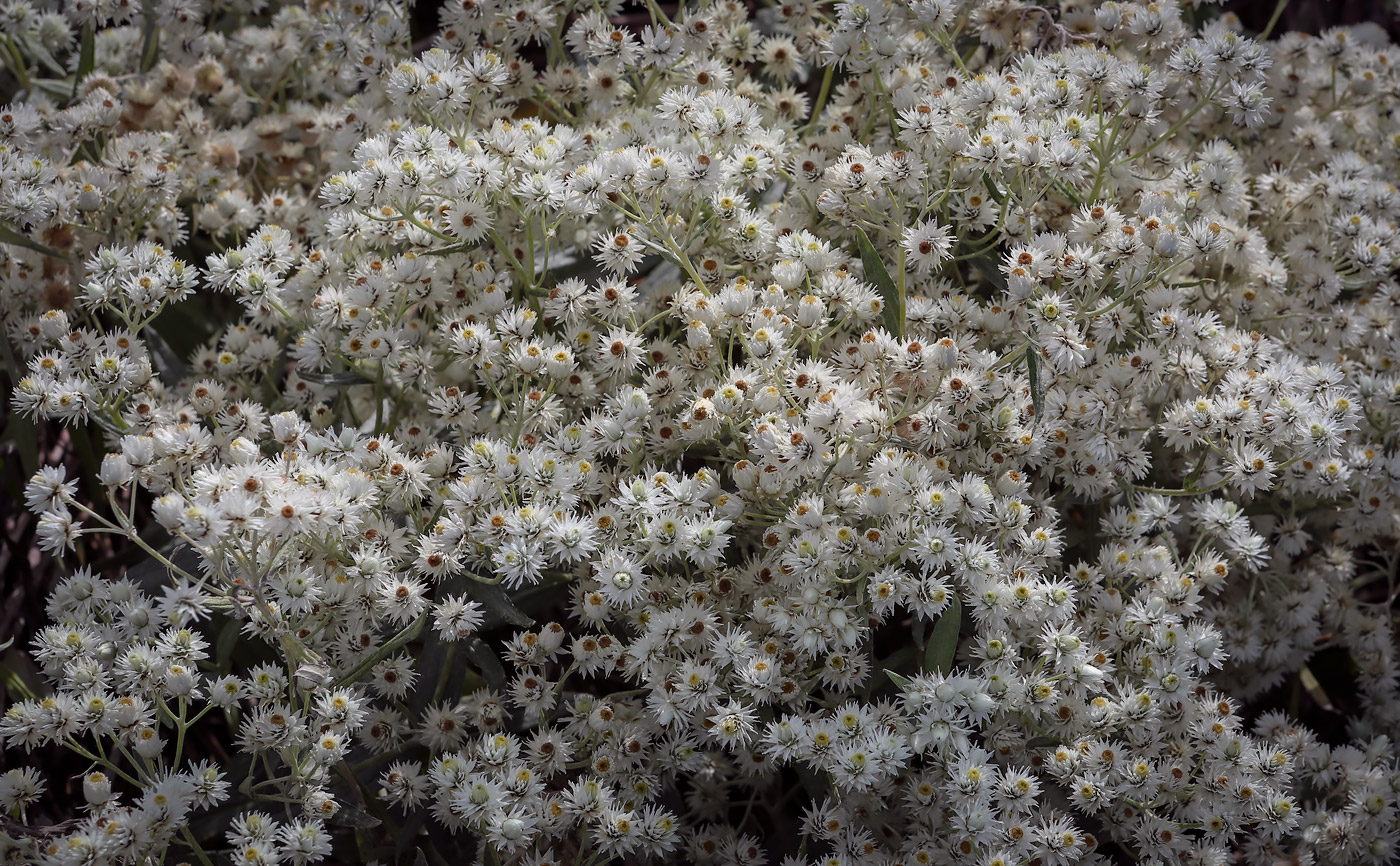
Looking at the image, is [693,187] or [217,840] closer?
[693,187]

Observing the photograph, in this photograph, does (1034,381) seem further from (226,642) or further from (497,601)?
(226,642)

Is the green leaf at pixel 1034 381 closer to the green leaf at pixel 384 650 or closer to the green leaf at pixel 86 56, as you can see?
the green leaf at pixel 384 650

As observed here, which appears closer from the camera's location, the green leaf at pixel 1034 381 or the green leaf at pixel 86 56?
the green leaf at pixel 1034 381

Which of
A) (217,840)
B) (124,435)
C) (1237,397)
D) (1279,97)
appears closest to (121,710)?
(124,435)

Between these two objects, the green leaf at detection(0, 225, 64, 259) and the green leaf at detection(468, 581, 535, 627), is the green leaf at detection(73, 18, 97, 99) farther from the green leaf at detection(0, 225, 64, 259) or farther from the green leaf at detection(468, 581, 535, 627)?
the green leaf at detection(468, 581, 535, 627)

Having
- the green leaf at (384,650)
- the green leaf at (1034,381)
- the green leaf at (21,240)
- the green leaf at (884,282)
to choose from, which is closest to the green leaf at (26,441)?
the green leaf at (21,240)

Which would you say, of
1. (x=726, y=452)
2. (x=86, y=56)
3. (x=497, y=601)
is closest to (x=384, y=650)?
(x=497, y=601)

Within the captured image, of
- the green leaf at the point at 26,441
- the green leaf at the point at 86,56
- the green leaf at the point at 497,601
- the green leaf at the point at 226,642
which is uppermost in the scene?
the green leaf at the point at 86,56

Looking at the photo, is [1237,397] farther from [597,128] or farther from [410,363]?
[410,363]
